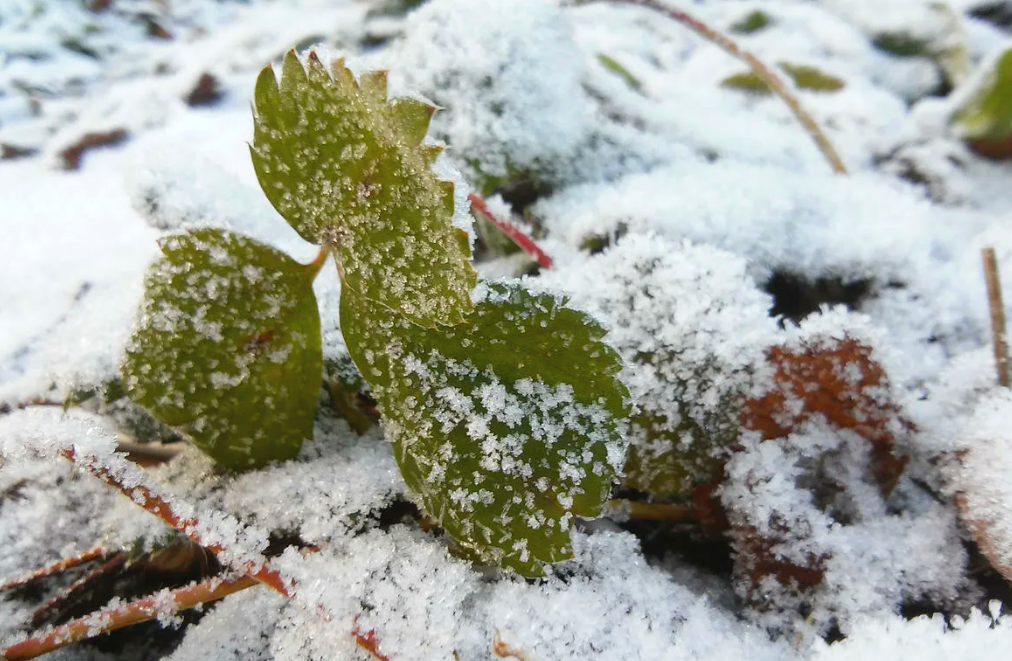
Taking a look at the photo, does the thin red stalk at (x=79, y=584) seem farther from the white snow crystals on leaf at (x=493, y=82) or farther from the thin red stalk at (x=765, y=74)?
the thin red stalk at (x=765, y=74)

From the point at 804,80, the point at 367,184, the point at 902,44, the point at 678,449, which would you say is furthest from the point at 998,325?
the point at 902,44

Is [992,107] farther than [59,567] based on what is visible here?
Yes

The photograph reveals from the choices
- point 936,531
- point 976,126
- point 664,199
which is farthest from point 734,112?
point 936,531

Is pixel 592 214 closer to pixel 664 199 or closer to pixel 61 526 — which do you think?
pixel 664 199

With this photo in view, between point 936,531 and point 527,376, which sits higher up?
point 527,376

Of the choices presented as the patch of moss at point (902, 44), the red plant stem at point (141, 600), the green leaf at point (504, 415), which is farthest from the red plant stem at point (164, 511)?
the patch of moss at point (902, 44)

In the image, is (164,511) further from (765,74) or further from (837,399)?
(765,74)

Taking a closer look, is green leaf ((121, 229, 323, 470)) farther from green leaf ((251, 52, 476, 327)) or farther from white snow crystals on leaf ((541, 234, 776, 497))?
white snow crystals on leaf ((541, 234, 776, 497))
